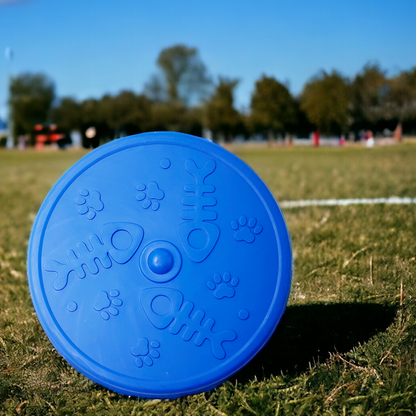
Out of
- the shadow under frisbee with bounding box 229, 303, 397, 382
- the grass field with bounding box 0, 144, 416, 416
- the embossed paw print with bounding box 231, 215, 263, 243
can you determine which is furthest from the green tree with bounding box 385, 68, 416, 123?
the embossed paw print with bounding box 231, 215, 263, 243

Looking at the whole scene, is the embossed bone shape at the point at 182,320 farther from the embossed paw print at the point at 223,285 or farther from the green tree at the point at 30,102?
the green tree at the point at 30,102

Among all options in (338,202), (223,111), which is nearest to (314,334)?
(338,202)

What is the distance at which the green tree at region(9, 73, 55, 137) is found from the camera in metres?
38.3

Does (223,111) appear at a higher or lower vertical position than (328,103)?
higher

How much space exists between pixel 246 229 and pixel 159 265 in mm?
392

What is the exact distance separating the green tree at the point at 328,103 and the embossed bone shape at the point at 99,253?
14.9 meters

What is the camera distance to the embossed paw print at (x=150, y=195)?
7.06 feet

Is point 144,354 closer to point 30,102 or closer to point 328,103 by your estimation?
point 328,103

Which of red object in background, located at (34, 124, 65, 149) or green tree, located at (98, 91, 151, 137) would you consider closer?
red object in background, located at (34, 124, 65, 149)

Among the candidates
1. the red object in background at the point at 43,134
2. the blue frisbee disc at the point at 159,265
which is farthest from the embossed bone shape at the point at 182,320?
the red object in background at the point at 43,134

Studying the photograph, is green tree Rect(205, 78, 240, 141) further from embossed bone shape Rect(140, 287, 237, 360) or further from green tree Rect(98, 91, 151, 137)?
embossed bone shape Rect(140, 287, 237, 360)

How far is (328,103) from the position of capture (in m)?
17.4

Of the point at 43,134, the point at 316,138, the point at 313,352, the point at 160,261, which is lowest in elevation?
the point at 313,352

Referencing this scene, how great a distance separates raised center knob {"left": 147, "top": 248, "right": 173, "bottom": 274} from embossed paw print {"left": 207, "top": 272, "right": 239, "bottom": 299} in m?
0.18
